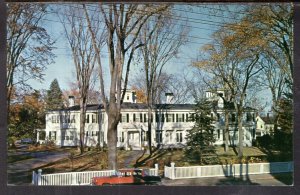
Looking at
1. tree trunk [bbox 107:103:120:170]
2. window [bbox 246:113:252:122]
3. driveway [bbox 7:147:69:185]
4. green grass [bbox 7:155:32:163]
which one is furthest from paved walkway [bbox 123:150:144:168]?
window [bbox 246:113:252:122]

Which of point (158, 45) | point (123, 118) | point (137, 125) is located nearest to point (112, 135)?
point (123, 118)

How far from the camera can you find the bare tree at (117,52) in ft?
20.7

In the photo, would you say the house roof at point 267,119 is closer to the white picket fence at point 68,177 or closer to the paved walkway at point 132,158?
the white picket fence at point 68,177

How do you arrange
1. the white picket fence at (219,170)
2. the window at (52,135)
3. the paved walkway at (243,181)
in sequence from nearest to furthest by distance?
Result: the paved walkway at (243,181) < the white picket fence at (219,170) < the window at (52,135)

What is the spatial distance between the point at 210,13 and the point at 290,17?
911 millimetres

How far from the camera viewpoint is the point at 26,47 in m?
6.30

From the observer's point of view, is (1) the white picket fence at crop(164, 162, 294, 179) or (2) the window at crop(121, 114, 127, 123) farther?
(2) the window at crop(121, 114, 127, 123)

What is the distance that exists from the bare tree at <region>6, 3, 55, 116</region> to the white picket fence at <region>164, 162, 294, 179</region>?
75.5 inches

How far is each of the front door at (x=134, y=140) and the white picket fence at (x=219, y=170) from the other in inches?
17.1

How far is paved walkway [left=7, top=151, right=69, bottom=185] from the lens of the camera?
245 inches

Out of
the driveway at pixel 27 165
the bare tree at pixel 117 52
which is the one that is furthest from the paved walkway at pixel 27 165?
the bare tree at pixel 117 52

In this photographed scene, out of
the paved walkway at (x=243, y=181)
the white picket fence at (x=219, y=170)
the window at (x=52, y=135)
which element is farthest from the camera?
the window at (x=52, y=135)

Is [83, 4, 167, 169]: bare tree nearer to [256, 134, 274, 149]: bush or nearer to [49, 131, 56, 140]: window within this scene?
[49, 131, 56, 140]: window

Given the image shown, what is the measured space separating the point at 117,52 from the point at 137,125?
2.96 ft
